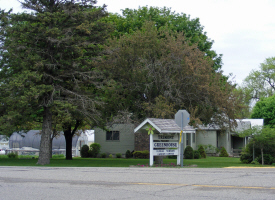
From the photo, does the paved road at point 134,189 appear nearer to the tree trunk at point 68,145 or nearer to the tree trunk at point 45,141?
the tree trunk at point 45,141

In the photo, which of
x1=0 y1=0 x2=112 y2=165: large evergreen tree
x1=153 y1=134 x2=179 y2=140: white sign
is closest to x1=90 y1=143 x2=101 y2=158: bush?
x1=0 y1=0 x2=112 y2=165: large evergreen tree

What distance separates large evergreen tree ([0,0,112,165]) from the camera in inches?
883

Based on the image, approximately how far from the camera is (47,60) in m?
23.5

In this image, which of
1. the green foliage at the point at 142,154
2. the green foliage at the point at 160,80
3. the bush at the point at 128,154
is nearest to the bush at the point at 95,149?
the bush at the point at 128,154

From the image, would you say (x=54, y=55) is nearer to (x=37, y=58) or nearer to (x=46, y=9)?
(x=37, y=58)

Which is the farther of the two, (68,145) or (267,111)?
(267,111)

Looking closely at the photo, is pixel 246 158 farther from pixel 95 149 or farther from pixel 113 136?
pixel 95 149

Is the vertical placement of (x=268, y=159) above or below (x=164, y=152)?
below

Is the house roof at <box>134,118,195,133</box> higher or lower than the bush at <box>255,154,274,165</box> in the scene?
higher

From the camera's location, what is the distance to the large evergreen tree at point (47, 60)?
22.4 m

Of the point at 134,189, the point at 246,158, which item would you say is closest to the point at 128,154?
the point at 246,158

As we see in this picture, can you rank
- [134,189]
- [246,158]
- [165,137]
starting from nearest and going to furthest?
[134,189] < [165,137] < [246,158]

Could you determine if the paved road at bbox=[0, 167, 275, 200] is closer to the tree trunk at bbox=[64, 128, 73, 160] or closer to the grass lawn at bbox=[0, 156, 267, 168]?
the grass lawn at bbox=[0, 156, 267, 168]

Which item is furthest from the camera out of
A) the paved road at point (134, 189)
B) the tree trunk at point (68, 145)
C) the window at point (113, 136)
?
the window at point (113, 136)
